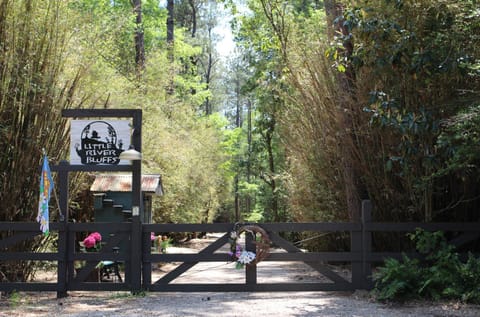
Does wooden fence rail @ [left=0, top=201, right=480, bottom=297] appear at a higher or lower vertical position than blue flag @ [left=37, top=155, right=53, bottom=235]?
lower

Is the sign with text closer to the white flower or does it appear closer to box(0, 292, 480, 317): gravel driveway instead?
box(0, 292, 480, 317): gravel driveway

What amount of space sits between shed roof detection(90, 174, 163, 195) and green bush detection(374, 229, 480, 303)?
270 inches

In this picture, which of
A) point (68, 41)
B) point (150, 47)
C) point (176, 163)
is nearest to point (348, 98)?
point (68, 41)

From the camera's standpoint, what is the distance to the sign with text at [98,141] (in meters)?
8.38

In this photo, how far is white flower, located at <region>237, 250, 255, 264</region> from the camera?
8047 mm

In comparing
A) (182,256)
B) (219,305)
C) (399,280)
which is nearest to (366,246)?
(399,280)

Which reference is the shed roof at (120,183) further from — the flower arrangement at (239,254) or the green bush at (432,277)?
the green bush at (432,277)

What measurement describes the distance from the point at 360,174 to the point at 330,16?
3.02 m

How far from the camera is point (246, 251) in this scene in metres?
8.13

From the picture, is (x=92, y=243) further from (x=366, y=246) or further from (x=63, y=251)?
(x=366, y=246)

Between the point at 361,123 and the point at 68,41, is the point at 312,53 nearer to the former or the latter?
the point at 361,123

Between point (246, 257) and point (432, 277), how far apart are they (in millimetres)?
2623

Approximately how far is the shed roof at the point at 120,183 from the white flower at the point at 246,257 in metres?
5.50

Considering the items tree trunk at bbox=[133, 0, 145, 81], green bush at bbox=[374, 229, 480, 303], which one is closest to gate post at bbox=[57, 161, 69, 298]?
green bush at bbox=[374, 229, 480, 303]
